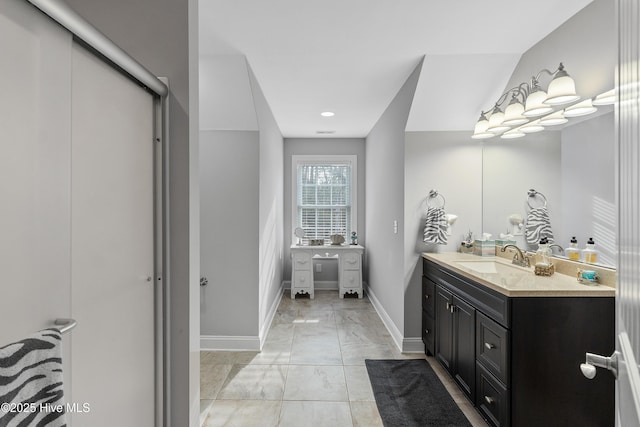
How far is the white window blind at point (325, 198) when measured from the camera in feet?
19.2

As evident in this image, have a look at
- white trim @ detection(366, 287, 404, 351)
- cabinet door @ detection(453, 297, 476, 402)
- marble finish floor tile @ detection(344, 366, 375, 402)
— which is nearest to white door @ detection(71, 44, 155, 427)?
marble finish floor tile @ detection(344, 366, 375, 402)

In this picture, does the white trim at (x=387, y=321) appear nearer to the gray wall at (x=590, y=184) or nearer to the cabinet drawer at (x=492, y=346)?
the cabinet drawer at (x=492, y=346)

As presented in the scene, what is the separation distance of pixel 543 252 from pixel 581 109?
962 millimetres

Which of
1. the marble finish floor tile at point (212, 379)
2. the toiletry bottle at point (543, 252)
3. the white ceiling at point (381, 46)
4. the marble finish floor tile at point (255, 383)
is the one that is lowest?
the marble finish floor tile at point (255, 383)

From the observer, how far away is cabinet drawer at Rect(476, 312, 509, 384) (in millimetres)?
1844

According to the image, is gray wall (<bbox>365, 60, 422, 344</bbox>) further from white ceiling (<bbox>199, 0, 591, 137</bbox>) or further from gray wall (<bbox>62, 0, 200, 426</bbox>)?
gray wall (<bbox>62, 0, 200, 426</bbox>)

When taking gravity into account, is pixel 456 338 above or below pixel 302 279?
above

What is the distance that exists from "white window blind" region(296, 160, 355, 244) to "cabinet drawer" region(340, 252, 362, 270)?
2.02 ft

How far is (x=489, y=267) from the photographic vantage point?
2736 millimetres

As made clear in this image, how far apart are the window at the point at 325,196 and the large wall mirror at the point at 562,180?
112 inches

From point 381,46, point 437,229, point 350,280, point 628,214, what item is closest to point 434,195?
point 437,229

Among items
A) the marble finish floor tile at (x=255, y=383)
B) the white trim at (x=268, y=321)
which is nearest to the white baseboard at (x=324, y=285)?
the white trim at (x=268, y=321)

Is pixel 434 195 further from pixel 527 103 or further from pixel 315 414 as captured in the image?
pixel 315 414

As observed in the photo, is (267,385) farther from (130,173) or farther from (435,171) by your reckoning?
(435,171)
